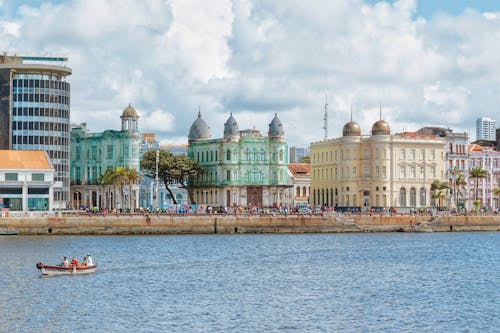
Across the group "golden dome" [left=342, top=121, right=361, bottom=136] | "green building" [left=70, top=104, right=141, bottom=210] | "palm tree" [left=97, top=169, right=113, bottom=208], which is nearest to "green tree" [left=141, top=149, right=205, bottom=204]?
"green building" [left=70, top=104, right=141, bottom=210]

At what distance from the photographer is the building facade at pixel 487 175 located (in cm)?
16550

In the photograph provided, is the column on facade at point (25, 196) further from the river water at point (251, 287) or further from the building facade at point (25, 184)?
the river water at point (251, 287)

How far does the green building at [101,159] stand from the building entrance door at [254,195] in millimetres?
→ 17749

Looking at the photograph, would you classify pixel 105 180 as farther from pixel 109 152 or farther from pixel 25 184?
pixel 25 184

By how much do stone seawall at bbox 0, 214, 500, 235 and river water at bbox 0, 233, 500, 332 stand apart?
6301 millimetres

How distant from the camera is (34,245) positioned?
95500mm

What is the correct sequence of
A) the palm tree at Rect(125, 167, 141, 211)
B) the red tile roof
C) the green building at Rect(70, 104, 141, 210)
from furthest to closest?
the green building at Rect(70, 104, 141, 210) < the palm tree at Rect(125, 167, 141, 211) < the red tile roof

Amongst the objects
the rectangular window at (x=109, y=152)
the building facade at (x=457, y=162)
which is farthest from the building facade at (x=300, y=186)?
the rectangular window at (x=109, y=152)

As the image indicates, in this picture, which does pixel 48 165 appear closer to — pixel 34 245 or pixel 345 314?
pixel 34 245

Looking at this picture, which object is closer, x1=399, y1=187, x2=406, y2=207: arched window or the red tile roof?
the red tile roof

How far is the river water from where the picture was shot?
53.6 metres

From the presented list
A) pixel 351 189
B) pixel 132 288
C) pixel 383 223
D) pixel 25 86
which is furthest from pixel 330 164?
pixel 132 288

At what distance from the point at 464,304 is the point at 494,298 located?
3.33 meters

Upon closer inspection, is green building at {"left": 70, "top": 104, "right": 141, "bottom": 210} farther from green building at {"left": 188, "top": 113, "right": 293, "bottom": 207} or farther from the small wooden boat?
the small wooden boat
